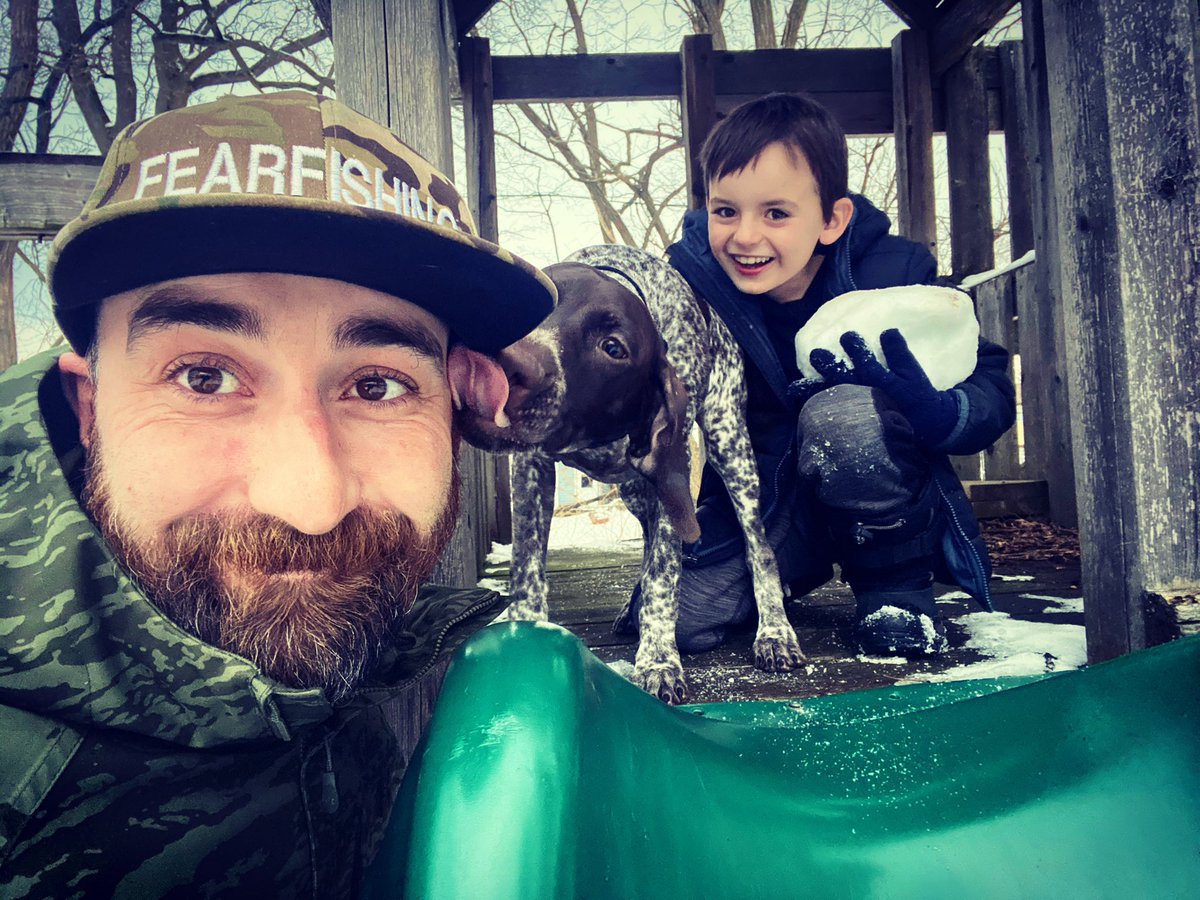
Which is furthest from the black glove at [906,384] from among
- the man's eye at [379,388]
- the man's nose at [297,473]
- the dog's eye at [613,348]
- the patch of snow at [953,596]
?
the man's nose at [297,473]

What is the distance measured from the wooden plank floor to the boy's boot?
0.12m

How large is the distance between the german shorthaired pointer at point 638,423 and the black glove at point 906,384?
586 mm

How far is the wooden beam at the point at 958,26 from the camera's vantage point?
17.7ft

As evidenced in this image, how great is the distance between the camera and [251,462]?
40.8 inches

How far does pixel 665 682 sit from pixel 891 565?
3.33 ft

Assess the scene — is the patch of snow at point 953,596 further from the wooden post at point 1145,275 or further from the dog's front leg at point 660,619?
the dog's front leg at point 660,619

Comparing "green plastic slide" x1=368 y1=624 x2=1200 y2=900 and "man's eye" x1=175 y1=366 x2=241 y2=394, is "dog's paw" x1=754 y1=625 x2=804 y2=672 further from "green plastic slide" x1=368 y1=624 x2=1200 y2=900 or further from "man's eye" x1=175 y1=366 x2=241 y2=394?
"man's eye" x1=175 y1=366 x2=241 y2=394

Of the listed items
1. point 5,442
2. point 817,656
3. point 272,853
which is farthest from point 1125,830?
point 817,656

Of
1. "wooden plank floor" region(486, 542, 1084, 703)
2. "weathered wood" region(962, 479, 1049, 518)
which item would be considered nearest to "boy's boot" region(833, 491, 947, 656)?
"wooden plank floor" region(486, 542, 1084, 703)

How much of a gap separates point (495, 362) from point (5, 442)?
2.66 feet

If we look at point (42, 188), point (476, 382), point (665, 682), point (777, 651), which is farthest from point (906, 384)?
point (42, 188)

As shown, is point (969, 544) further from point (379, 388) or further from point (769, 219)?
point (379, 388)

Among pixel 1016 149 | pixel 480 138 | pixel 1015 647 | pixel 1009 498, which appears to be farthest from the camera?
pixel 1016 149

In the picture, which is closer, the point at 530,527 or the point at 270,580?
the point at 270,580
